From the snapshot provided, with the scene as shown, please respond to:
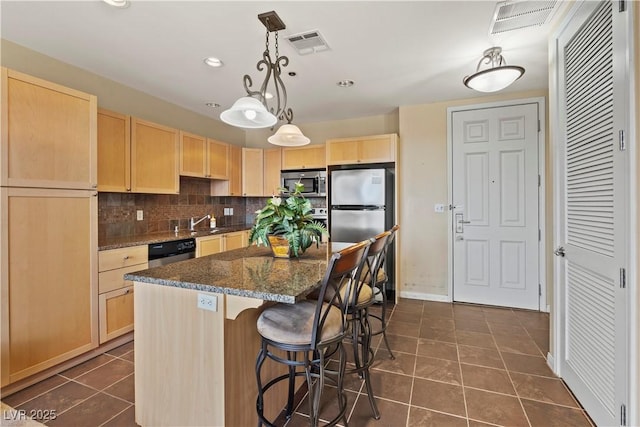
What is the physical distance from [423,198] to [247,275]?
116 inches

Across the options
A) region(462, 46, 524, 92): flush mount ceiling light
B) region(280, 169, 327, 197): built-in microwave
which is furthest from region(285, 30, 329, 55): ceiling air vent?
region(280, 169, 327, 197): built-in microwave

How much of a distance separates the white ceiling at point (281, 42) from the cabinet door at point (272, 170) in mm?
1268

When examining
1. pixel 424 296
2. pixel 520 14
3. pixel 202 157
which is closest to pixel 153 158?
pixel 202 157

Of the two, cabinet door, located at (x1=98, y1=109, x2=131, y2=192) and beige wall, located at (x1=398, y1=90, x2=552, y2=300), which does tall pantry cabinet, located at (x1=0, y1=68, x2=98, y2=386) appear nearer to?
cabinet door, located at (x1=98, y1=109, x2=131, y2=192)

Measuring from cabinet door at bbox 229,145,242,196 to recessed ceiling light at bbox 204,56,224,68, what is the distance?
1.72m

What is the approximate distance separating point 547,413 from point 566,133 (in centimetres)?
180

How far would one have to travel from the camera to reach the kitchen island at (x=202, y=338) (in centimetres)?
130

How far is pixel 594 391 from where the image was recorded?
5.40ft

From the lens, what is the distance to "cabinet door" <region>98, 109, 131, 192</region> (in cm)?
267

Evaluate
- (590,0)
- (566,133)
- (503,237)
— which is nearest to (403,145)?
(503,237)

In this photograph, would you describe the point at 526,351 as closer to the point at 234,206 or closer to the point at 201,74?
the point at 201,74

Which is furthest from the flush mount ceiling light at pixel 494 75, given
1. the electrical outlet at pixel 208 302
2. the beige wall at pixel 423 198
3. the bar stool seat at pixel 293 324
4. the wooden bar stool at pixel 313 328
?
the electrical outlet at pixel 208 302

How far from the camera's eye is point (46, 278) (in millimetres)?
2068

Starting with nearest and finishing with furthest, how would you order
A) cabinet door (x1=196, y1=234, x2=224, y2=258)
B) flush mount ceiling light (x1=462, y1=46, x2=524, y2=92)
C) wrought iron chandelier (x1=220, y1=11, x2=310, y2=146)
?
1. wrought iron chandelier (x1=220, y1=11, x2=310, y2=146)
2. flush mount ceiling light (x1=462, y1=46, x2=524, y2=92)
3. cabinet door (x1=196, y1=234, x2=224, y2=258)
